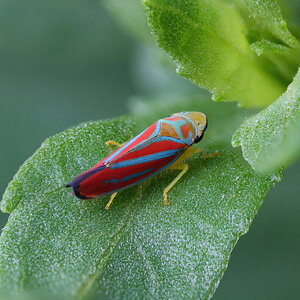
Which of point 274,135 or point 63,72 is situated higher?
point 63,72

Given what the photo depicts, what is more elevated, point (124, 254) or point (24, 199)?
point (24, 199)

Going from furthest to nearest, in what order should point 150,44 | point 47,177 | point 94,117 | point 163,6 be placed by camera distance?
point 94,117, point 150,44, point 47,177, point 163,6

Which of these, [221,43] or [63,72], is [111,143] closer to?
[221,43]

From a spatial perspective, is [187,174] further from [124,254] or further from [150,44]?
[150,44]

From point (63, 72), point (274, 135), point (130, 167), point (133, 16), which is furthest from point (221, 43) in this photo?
point (63, 72)

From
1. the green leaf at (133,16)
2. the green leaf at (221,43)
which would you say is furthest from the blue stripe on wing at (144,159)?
the green leaf at (133,16)

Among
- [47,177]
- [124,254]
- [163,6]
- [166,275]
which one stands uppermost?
[163,6]

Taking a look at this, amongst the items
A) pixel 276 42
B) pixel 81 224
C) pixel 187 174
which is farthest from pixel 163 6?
pixel 81 224
